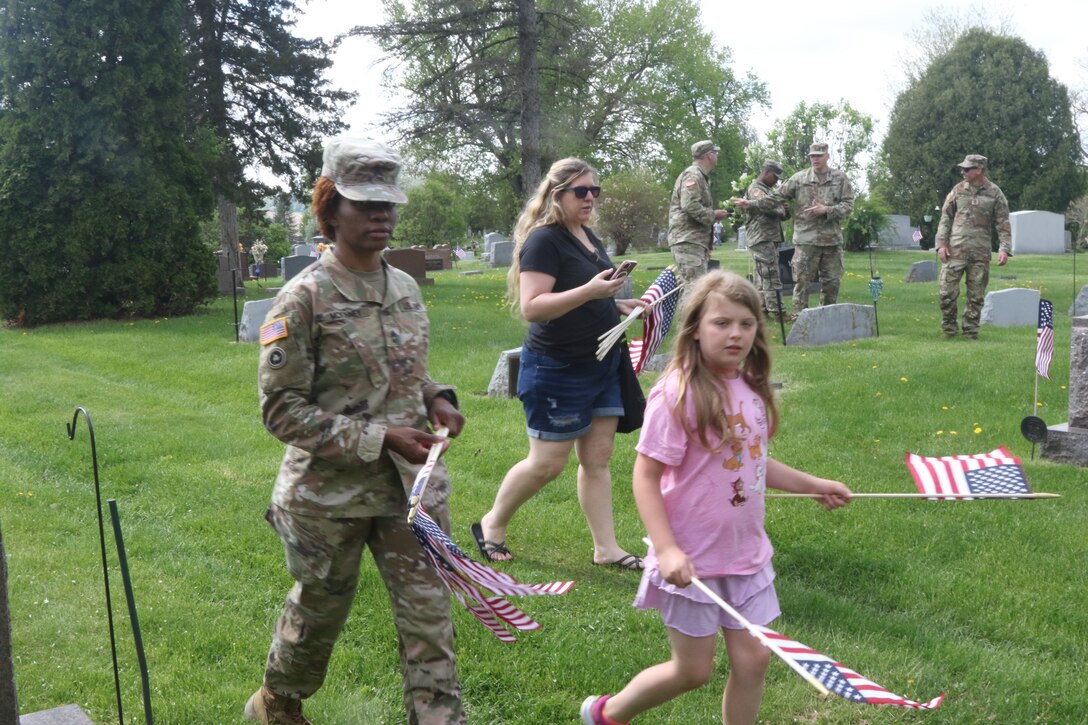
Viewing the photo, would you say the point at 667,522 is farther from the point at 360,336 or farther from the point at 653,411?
the point at 360,336

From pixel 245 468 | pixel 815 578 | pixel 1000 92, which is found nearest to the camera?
pixel 815 578

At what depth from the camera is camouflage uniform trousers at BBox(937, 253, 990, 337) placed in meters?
13.3

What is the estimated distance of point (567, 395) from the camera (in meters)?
5.21

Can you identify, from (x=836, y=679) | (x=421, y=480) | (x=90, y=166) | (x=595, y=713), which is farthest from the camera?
(x=90, y=166)

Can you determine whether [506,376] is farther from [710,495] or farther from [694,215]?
[710,495]

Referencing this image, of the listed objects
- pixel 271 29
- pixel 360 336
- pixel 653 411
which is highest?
pixel 271 29

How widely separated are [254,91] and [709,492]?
2528cm

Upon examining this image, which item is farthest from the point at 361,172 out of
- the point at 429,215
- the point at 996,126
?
the point at 429,215

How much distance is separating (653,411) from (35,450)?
23.3 feet

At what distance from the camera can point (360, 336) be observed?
10.4 feet

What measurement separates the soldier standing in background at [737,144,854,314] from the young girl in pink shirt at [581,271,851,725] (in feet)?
37.2

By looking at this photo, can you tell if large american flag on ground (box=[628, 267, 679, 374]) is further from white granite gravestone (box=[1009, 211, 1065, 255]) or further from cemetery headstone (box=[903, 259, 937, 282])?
white granite gravestone (box=[1009, 211, 1065, 255])

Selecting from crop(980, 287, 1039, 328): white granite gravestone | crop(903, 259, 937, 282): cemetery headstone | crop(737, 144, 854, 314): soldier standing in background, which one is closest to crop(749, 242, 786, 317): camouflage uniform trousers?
crop(737, 144, 854, 314): soldier standing in background

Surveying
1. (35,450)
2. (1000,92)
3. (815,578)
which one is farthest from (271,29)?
(1000,92)
